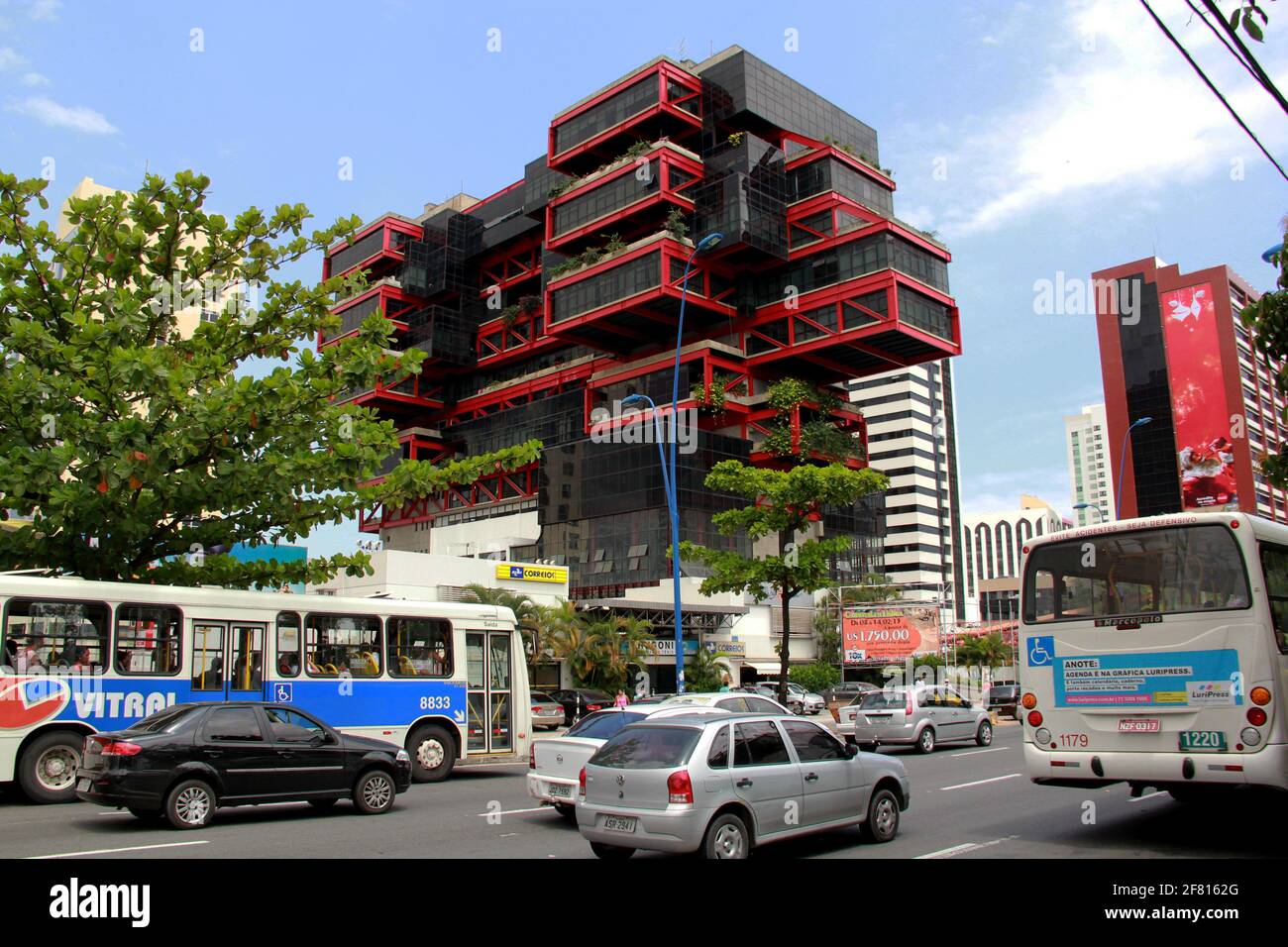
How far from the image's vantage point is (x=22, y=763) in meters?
14.0

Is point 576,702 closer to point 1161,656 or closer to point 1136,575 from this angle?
point 1136,575

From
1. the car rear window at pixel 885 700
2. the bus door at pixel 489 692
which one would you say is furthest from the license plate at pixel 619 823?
the car rear window at pixel 885 700

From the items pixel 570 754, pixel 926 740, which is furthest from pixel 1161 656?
pixel 926 740

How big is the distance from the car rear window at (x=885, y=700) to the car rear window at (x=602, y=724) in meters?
13.2

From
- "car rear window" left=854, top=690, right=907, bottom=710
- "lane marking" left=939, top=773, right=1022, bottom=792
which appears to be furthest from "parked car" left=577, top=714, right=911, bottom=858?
"car rear window" left=854, top=690, right=907, bottom=710

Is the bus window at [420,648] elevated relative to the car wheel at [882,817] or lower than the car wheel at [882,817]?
elevated

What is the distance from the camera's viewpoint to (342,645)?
17172 millimetres

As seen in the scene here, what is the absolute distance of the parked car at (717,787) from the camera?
901cm

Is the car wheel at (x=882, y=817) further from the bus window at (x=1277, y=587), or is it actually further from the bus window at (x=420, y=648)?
the bus window at (x=420, y=648)

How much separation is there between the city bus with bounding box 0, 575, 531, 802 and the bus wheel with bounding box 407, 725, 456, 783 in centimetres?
2
